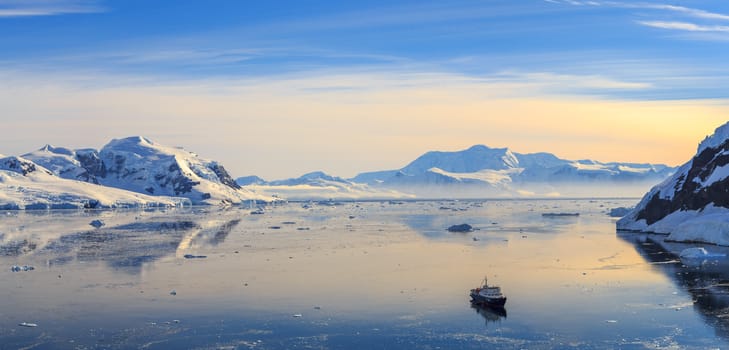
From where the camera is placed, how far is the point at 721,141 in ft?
332

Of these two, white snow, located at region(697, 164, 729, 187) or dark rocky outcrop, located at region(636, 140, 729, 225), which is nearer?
dark rocky outcrop, located at region(636, 140, 729, 225)

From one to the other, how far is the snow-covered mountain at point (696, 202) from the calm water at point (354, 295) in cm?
383

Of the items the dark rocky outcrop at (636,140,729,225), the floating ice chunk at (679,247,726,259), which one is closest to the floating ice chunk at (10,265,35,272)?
A: the floating ice chunk at (679,247,726,259)

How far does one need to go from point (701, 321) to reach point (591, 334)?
7.72m

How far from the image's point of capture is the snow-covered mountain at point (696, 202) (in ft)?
282

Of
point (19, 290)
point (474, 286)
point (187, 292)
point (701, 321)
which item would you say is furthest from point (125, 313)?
point (701, 321)

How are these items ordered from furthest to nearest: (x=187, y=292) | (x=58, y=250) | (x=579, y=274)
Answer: (x=58, y=250) < (x=579, y=274) < (x=187, y=292)

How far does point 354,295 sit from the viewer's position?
50000 millimetres

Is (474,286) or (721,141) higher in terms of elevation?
(721,141)

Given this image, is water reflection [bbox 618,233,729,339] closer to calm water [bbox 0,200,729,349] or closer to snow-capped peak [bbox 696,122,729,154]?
calm water [bbox 0,200,729,349]

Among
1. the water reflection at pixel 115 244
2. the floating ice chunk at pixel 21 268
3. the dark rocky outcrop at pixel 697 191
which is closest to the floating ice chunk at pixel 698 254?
the dark rocky outcrop at pixel 697 191

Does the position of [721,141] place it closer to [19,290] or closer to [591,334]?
[591,334]

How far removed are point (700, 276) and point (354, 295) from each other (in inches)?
1131

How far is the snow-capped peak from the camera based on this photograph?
333 feet
